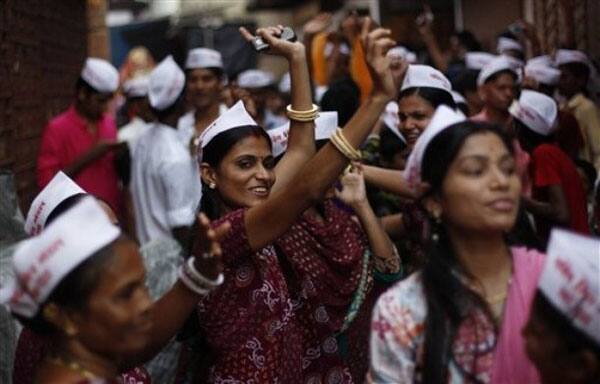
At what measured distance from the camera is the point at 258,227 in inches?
150

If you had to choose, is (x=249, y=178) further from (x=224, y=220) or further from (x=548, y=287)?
(x=548, y=287)

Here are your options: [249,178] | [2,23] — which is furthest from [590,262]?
[2,23]

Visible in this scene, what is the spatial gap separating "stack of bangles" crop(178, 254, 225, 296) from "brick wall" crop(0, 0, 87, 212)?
3282 millimetres

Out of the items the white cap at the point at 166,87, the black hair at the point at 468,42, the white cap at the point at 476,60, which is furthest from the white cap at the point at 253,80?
the white cap at the point at 166,87

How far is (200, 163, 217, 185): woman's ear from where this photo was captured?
14.4 ft

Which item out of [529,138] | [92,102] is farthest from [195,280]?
[92,102]

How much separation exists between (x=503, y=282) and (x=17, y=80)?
4662 mm

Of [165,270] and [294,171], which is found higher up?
[294,171]

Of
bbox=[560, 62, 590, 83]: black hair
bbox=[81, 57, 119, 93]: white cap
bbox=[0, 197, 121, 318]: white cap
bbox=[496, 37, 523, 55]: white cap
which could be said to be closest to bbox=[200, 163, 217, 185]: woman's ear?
bbox=[0, 197, 121, 318]: white cap

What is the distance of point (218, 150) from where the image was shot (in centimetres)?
436

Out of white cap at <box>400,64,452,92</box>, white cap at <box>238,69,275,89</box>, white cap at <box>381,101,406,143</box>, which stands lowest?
white cap at <box>238,69,275,89</box>

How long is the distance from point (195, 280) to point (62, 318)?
20.8 inches

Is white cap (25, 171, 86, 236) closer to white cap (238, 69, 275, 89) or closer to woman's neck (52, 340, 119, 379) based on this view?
woman's neck (52, 340, 119, 379)

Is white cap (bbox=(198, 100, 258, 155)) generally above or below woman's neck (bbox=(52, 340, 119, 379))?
above
